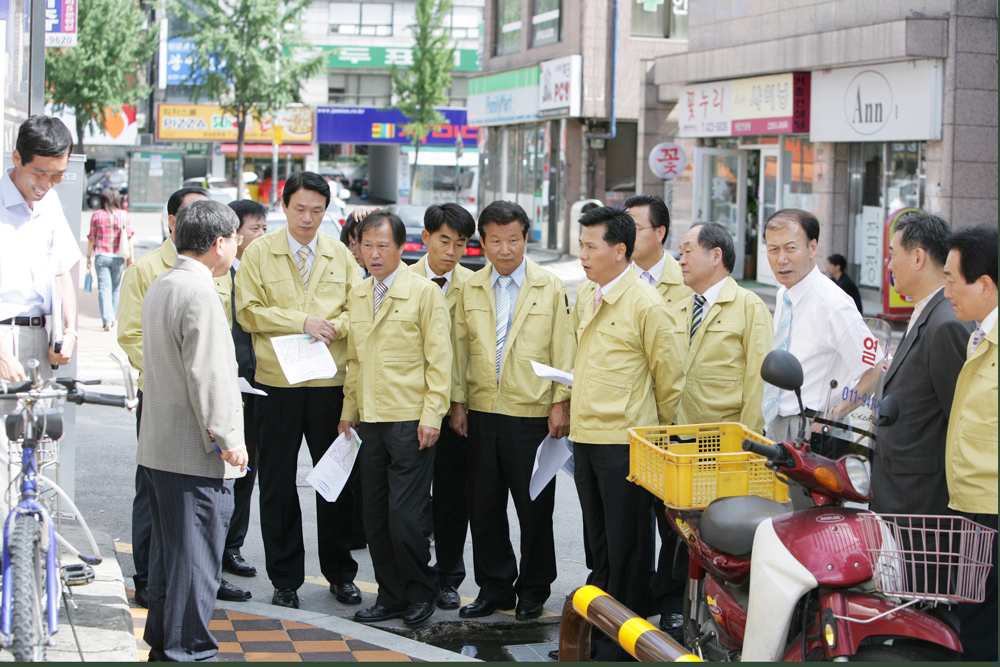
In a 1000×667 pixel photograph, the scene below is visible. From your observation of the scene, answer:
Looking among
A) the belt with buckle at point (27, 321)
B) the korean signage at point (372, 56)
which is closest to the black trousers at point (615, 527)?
the belt with buckle at point (27, 321)

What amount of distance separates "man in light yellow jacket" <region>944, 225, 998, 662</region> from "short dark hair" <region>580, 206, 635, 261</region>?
1.52 metres

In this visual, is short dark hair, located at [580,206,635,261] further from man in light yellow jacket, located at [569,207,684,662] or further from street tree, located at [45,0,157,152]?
street tree, located at [45,0,157,152]

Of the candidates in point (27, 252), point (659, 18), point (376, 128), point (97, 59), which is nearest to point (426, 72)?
point (376, 128)

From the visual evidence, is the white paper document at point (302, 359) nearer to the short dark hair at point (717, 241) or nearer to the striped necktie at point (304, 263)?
the striped necktie at point (304, 263)

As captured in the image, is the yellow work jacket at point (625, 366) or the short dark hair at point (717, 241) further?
the short dark hair at point (717, 241)

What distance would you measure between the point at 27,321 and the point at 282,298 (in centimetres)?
132

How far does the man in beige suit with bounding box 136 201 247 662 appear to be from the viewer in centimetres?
394

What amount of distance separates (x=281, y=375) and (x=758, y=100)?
14887mm

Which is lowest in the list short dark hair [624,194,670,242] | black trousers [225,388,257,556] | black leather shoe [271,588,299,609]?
black leather shoe [271,588,299,609]

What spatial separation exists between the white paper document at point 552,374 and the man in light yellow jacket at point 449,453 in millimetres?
860

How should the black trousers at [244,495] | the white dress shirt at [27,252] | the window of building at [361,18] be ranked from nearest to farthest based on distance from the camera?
the white dress shirt at [27,252] < the black trousers at [244,495] < the window of building at [361,18]

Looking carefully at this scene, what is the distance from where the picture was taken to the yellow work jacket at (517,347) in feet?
16.9

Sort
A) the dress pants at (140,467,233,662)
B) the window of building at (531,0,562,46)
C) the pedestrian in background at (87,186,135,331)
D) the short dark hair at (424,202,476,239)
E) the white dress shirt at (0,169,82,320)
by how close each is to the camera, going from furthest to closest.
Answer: the window of building at (531,0,562,46) → the pedestrian in background at (87,186,135,331) → the short dark hair at (424,202,476,239) → the white dress shirt at (0,169,82,320) → the dress pants at (140,467,233,662)

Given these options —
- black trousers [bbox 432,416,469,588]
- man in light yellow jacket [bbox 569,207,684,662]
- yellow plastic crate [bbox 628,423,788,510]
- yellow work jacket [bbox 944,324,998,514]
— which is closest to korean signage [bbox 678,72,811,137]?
black trousers [bbox 432,416,469,588]
